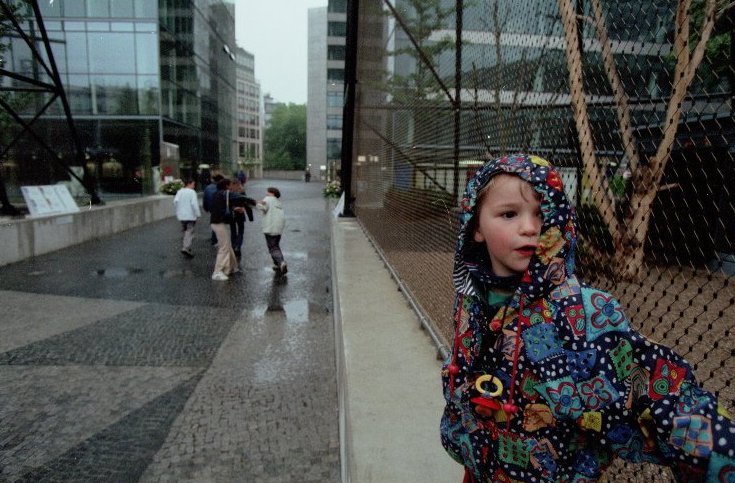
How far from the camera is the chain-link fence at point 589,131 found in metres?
2.69

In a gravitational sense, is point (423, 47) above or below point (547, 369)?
above

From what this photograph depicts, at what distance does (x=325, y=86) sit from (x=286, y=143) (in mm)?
30161

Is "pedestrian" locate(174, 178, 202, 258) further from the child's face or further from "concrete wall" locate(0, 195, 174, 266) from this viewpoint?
the child's face

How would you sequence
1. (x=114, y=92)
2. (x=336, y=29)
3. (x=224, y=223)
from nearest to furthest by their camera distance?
(x=224, y=223) → (x=114, y=92) → (x=336, y=29)

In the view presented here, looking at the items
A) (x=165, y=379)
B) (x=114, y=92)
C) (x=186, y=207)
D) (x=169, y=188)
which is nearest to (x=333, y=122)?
(x=114, y=92)

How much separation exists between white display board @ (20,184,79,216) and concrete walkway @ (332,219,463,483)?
958 centimetres

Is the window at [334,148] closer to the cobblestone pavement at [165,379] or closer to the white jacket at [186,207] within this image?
the white jacket at [186,207]

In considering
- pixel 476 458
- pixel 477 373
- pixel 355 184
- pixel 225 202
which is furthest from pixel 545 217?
pixel 355 184

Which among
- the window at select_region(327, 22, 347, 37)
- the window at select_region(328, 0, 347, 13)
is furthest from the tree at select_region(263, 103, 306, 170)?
the window at select_region(328, 0, 347, 13)

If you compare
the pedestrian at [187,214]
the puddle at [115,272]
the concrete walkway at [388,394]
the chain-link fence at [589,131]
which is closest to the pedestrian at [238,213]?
the pedestrian at [187,214]

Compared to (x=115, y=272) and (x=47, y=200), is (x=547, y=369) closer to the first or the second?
(x=115, y=272)

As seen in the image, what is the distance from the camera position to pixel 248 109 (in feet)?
422

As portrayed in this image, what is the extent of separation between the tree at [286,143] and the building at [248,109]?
778 centimetres

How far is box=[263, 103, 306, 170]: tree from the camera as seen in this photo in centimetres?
10712
